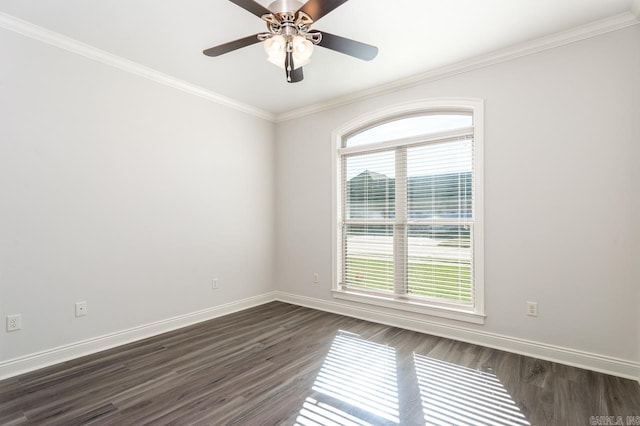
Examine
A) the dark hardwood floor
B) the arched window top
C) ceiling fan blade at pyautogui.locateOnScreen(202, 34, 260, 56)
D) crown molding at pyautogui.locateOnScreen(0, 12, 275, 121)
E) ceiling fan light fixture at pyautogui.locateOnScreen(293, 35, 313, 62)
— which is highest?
crown molding at pyautogui.locateOnScreen(0, 12, 275, 121)

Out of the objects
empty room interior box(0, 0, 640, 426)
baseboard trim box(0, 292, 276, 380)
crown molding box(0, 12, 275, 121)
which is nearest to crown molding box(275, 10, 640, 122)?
empty room interior box(0, 0, 640, 426)

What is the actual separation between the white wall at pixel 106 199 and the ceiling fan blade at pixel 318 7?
88.0 inches

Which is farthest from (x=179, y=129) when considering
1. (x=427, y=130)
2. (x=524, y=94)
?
(x=524, y=94)

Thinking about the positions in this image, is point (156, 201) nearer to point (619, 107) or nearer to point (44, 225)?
point (44, 225)

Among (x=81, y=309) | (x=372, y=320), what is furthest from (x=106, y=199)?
(x=372, y=320)

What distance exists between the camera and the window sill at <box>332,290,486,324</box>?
10.2 feet

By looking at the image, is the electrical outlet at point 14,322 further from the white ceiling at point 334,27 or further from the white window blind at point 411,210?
the white window blind at point 411,210

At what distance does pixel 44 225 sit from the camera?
2613 millimetres

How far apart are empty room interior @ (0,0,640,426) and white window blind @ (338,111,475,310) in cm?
2

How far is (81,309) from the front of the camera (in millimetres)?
2801

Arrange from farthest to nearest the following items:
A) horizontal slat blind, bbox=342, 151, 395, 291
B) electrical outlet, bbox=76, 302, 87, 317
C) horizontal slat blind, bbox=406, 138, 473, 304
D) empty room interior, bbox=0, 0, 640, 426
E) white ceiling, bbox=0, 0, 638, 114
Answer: horizontal slat blind, bbox=342, 151, 395, 291 < horizontal slat blind, bbox=406, 138, 473, 304 < electrical outlet, bbox=76, 302, 87, 317 < white ceiling, bbox=0, 0, 638, 114 < empty room interior, bbox=0, 0, 640, 426

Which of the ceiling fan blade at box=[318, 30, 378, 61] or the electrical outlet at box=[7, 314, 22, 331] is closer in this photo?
the ceiling fan blade at box=[318, 30, 378, 61]

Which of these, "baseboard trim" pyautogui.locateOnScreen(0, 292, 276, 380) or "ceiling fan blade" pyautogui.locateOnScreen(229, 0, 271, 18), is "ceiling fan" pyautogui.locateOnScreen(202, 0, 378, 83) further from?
"baseboard trim" pyautogui.locateOnScreen(0, 292, 276, 380)

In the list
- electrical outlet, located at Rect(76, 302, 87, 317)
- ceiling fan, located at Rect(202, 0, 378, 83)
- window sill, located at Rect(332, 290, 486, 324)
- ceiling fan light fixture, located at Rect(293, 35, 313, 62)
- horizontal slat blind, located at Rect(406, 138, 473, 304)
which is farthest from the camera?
horizontal slat blind, located at Rect(406, 138, 473, 304)
